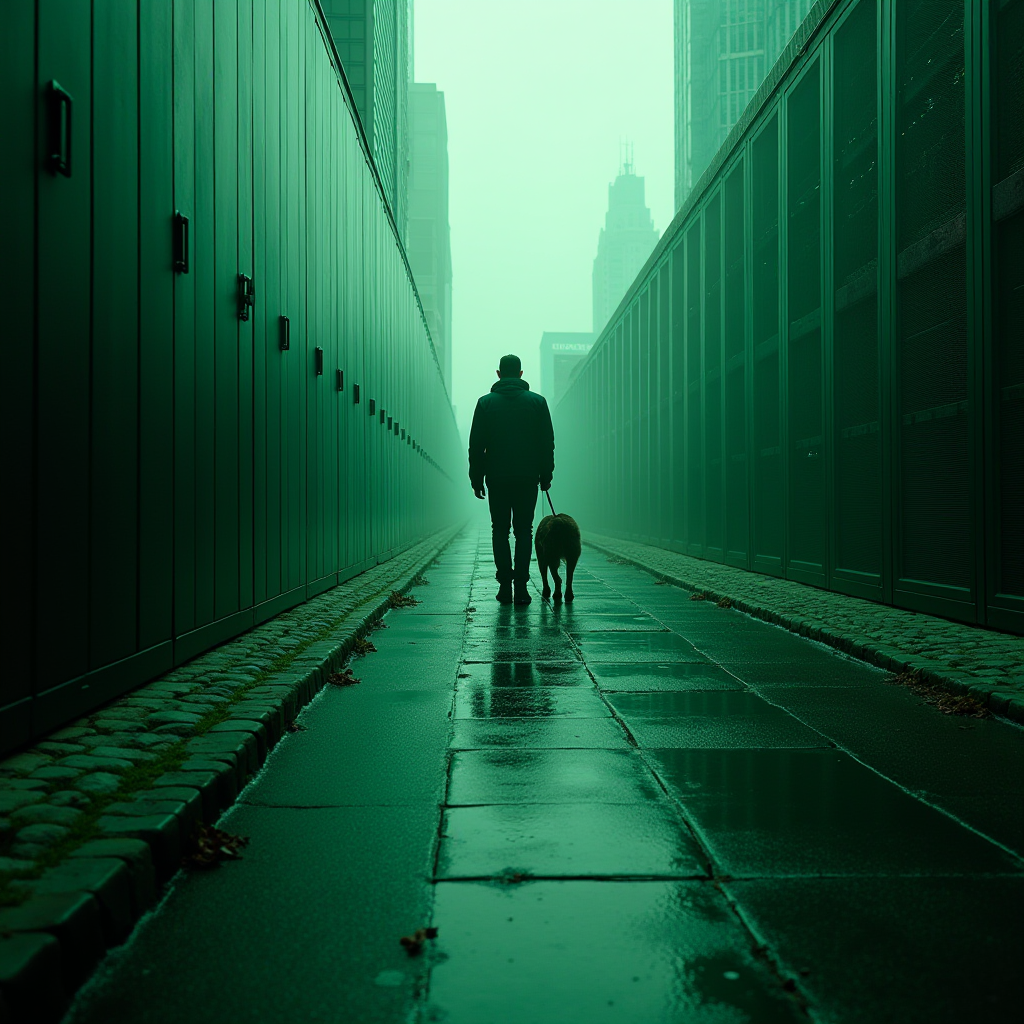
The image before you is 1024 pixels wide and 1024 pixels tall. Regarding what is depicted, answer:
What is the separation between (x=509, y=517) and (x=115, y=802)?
6753 mm

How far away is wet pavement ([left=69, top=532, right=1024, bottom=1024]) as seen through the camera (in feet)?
6.43

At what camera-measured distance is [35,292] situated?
3.41m

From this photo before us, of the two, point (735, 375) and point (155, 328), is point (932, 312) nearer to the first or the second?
point (155, 328)

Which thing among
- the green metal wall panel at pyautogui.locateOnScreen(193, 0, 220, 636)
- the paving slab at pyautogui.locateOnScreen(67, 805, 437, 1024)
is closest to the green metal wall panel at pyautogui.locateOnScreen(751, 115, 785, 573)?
the green metal wall panel at pyautogui.locateOnScreen(193, 0, 220, 636)

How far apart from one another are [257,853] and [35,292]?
189cm

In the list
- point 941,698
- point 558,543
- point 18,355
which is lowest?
point 941,698

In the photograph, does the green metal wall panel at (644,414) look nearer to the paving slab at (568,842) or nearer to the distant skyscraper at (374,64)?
the paving slab at (568,842)

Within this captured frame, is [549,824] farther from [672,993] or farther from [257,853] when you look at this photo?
[672,993]

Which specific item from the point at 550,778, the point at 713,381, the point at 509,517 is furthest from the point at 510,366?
the point at 550,778

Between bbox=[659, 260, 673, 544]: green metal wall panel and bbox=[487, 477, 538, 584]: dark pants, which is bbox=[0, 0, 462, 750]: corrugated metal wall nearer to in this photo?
bbox=[487, 477, 538, 584]: dark pants

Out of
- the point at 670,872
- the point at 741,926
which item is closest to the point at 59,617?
the point at 670,872

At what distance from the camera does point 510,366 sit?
9586 millimetres

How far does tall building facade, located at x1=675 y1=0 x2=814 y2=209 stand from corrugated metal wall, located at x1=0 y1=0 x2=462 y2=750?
9994cm

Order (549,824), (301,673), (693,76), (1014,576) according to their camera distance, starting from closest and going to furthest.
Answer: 1. (549,824)
2. (301,673)
3. (1014,576)
4. (693,76)
